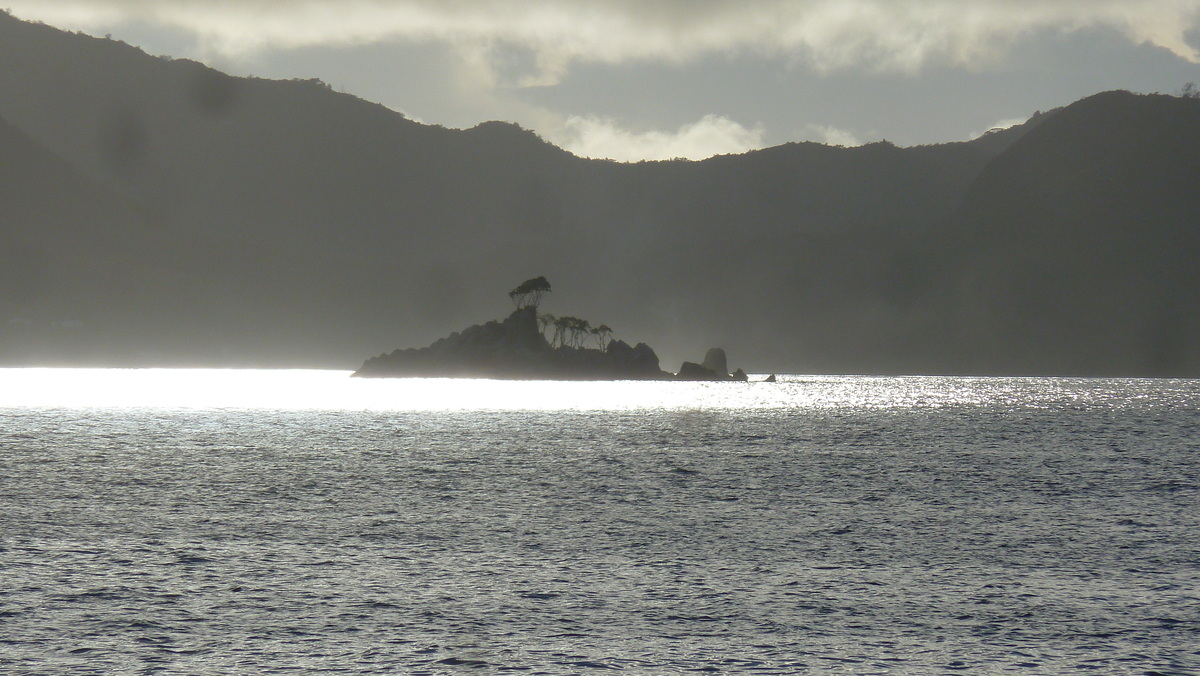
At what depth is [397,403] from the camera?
5472 inches

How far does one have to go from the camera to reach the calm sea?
1472 cm

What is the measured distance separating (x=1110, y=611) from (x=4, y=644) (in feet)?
57.6

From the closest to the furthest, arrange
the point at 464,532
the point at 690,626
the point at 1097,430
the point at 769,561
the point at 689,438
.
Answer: the point at 690,626
the point at 769,561
the point at 464,532
the point at 689,438
the point at 1097,430

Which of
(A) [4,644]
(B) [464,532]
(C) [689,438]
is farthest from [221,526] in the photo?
(C) [689,438]

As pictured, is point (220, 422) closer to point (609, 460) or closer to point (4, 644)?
point (609, 460)

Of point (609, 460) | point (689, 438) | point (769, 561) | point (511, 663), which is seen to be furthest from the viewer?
point (689, 438)

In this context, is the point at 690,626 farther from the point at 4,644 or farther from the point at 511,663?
the point at 4,644

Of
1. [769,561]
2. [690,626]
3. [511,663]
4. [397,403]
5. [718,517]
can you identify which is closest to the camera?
[511,663]

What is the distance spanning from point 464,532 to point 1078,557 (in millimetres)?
15033

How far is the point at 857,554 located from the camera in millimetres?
24391

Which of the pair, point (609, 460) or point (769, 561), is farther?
point (609, 460)

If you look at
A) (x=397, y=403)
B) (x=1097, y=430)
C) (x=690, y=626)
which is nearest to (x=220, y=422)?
(x=397, y=403)

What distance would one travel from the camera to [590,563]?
22.5 meters

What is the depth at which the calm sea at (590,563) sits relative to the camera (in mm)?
14719
